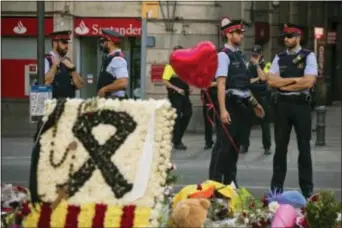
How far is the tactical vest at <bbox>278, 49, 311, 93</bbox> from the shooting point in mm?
8188

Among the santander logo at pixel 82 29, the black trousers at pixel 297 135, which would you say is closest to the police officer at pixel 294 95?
the black trousers at pixel 297 135

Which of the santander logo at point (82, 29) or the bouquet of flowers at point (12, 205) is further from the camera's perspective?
the santander logo at point (82, 29)

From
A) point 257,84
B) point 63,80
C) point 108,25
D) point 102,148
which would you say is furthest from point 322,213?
point 108,25

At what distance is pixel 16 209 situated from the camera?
512 cm

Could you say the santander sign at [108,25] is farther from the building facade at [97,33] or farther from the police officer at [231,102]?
the police officer at [231,102]

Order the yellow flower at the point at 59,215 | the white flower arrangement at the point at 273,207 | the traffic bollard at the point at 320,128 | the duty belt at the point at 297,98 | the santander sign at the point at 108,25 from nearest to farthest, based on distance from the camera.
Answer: the yellow flower at the point at 59,215 < the white flower arrangement at the point at 273,207 < the duty belt at the point at 297,98 < the traffic bollard at the point at 320,128 < the santander sign at the point at 108,25

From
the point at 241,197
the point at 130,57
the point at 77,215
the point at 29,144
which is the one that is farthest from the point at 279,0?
the point at 77,215

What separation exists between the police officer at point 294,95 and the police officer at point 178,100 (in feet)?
21.7

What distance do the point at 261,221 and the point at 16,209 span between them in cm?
163

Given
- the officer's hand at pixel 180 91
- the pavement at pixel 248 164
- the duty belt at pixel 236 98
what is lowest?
the pavement at pixel 248 164

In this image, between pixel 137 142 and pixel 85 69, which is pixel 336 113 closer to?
pixel 85 69

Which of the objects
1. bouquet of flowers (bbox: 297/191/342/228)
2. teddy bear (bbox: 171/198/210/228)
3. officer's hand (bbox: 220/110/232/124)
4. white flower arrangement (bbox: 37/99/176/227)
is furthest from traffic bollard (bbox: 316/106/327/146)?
white flower arrangement (bbox: 37/99/176/227)

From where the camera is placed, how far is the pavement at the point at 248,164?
10.8 metres

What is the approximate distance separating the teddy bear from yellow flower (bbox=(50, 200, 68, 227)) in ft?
2.28
